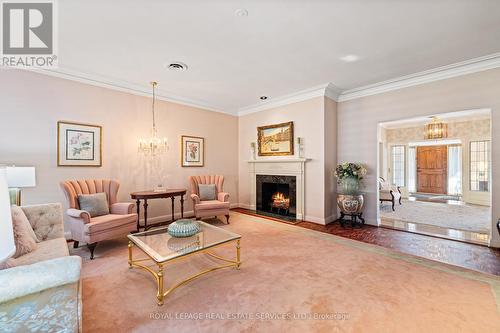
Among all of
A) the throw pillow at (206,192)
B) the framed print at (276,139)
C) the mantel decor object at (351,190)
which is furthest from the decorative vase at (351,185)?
the throw pillow at (206,192)

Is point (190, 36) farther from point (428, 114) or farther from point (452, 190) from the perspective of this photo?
point (452, 190)

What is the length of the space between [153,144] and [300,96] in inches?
129

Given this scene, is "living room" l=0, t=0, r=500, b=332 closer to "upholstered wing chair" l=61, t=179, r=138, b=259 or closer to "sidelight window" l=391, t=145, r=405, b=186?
"upholstered wing chair" l=61, t=179, r=138, b=259

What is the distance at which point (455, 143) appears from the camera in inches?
325

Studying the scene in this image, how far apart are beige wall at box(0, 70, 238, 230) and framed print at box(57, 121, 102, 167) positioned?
0.08 metres

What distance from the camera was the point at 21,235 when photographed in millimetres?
1989

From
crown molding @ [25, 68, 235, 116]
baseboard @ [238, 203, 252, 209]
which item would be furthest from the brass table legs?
baseboard @ [238, 203, 252, 209]

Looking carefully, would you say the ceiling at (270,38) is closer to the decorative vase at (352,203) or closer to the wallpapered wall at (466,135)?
the decorative vase at (352,203)

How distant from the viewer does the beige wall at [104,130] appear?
10.9 feet

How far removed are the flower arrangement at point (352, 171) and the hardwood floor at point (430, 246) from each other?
101cm

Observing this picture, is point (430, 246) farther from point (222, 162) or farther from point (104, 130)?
point (104, 130)

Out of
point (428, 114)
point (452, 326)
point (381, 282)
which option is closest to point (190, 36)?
point (381, 282)

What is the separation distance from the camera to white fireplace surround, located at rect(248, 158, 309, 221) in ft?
16.1

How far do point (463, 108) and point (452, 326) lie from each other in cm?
339
